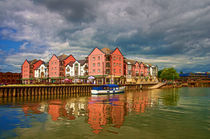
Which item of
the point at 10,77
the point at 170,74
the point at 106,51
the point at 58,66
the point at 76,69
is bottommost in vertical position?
the point at 10,77

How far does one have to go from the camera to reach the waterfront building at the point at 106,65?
84056mm

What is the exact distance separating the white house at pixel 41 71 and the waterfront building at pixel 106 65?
36112 millimetres

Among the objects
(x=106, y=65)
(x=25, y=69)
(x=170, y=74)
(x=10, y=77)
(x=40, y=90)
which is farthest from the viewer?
(x=170, y=74)

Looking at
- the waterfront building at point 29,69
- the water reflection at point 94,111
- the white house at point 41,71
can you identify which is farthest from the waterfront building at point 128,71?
the water reflection at point 94,111

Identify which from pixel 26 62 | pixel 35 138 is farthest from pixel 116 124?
pixel 26 62

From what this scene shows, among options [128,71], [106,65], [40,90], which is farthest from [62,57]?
[40,90]

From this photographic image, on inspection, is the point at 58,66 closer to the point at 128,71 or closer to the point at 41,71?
the point at 41,71

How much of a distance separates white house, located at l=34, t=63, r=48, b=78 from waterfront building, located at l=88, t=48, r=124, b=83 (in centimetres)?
3611

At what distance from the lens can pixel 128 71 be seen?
325 feet

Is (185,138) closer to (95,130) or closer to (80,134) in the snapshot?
(95,130)

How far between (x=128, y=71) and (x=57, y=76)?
41328mm

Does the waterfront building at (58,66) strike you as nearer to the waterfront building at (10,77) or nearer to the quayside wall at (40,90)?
the waterfront building at (10,77)

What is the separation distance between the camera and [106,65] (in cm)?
8438

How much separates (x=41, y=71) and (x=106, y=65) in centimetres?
5119
